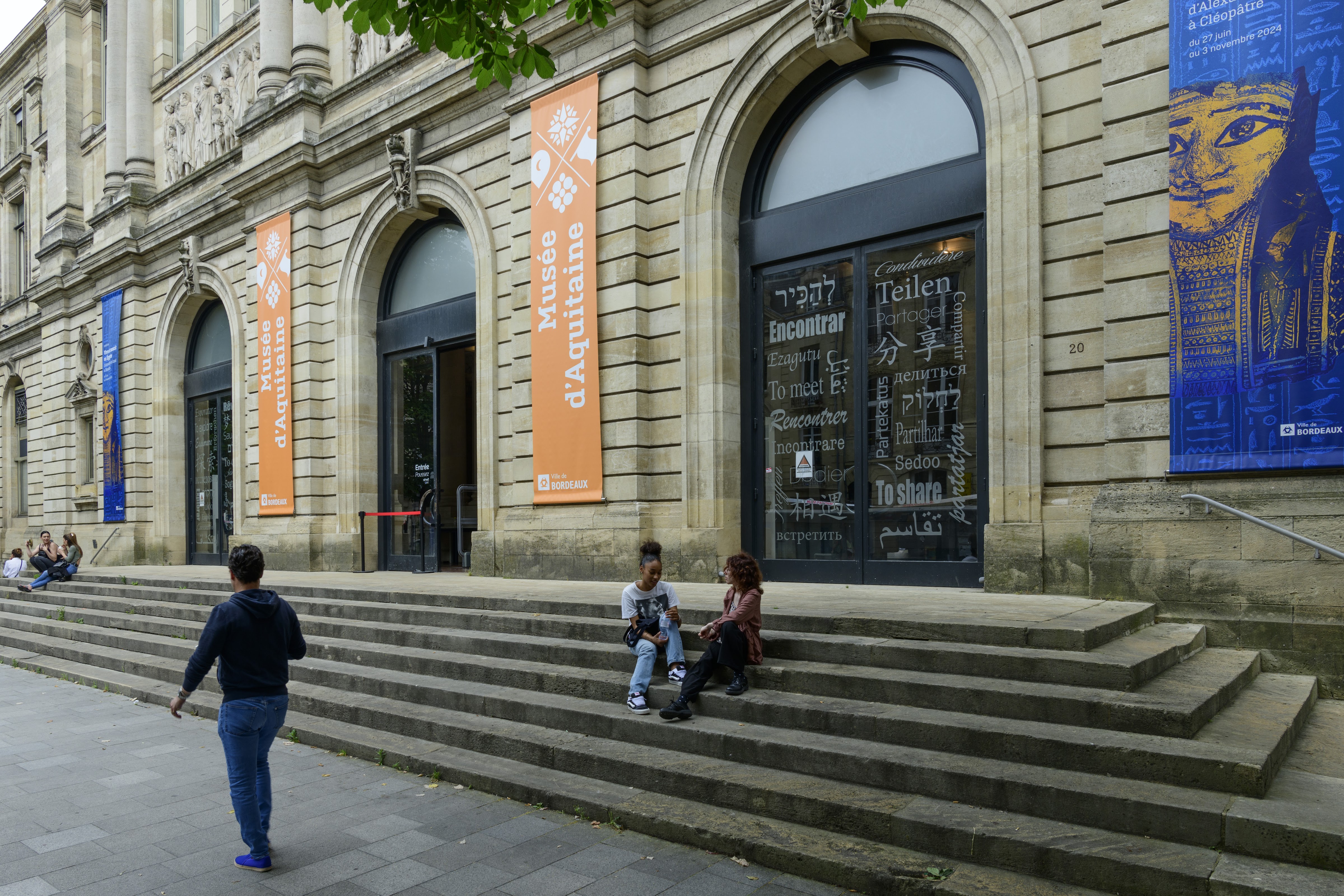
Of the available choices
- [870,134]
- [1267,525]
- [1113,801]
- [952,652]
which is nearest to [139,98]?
[870,134]

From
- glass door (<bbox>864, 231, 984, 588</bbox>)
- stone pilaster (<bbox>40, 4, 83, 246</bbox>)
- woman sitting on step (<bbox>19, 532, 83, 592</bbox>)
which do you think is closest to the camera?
glass door (<bbox>864, 231, 984, 588</bbox>)

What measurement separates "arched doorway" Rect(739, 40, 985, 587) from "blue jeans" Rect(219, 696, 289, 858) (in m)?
7.24

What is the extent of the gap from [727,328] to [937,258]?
2.81 m

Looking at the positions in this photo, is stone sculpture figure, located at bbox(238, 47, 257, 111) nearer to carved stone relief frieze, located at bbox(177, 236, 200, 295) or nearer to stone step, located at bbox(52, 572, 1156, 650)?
carved stone relief frieze, located at bbox(177, 236, 200, 295)

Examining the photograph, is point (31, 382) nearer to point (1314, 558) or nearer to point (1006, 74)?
point (1006, 74)

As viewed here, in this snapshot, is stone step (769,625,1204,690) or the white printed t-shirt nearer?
stone step (769,625,1204,690)

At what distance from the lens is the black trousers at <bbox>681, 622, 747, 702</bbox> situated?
21.7 feet

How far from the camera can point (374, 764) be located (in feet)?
23.6

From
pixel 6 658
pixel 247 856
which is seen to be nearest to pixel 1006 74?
pixel 247 856

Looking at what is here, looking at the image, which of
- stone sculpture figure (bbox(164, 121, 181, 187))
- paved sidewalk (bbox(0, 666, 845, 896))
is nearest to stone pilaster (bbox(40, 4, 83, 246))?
stone sculpture figure (bbox(164, 121, 181, 187))

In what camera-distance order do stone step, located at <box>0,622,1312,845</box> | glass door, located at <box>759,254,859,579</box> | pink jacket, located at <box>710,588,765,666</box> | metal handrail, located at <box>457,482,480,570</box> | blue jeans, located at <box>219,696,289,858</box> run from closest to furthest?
stone step, located at <box>0,622,1312,845</box> → blue jeans, located at <box>219,696,289,858</box> → pink jacket, located at <box>710,588,765,666</box> → glass door, located at <box>759,254,859,579</box> → metal handrail, located at <box>457,482,480,570</box>

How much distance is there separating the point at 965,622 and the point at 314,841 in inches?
183

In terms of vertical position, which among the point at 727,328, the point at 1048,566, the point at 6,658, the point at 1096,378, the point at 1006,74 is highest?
the point at 1006,74

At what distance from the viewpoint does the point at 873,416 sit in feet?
35.2
